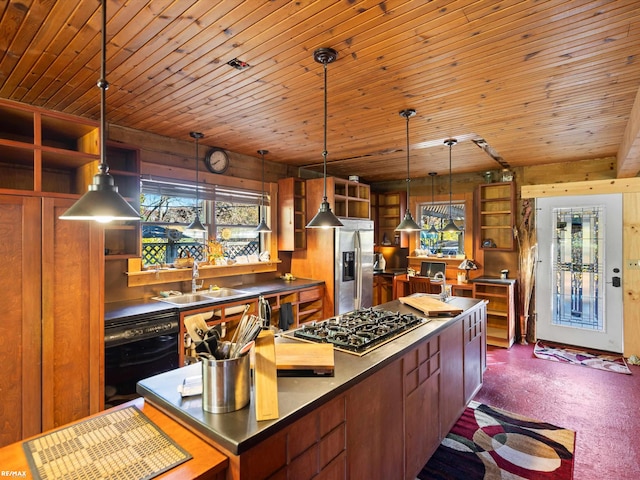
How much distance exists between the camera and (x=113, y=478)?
39.2 inches

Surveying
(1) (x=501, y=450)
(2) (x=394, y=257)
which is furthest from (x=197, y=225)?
(2) (x=394, y=257)

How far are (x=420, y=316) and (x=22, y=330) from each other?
268 cm

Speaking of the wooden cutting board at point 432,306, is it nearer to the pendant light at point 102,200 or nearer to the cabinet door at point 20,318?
the pendant light at point 102,200

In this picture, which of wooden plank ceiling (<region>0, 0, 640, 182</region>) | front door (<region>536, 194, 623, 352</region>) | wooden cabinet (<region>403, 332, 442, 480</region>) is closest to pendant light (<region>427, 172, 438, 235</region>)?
front door (<region>536, 194, 623, 352</region>)

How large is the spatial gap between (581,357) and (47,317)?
5.59 m

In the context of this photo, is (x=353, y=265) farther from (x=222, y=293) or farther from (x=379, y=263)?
(x=222, y=293)

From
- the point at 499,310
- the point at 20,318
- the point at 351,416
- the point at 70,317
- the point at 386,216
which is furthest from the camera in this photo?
the point at 386,216

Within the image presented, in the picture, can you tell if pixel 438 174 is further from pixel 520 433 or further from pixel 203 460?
pixel 203 460

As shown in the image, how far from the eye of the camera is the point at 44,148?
2275mm

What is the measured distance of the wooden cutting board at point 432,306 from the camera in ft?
9.04

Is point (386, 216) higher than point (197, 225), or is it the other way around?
point (386, 216)

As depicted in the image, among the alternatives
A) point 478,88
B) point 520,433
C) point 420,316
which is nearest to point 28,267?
point 420,316

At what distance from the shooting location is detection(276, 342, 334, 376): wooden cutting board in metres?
1.61

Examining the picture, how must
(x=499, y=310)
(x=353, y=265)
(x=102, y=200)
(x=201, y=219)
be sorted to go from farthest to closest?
(x=499, y=310)
(x=353, y=265)
(x=201, y=219)
(x=102, y=200)
